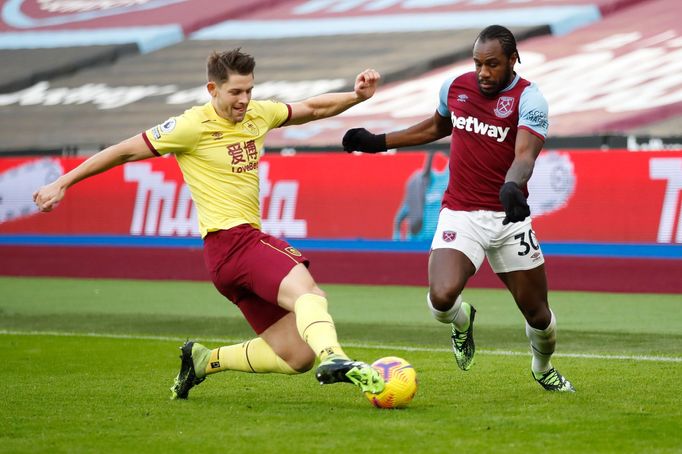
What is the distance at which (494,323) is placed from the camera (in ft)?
41.1

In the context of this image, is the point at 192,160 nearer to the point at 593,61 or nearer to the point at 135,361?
the point at 135,361

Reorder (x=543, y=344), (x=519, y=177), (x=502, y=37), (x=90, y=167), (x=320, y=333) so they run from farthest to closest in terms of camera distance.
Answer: (x=543, y=344), (x=502, y=37), (x=519, y=177), (x=90, y=167), (x=320, y=333)

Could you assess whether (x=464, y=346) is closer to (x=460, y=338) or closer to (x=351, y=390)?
(x=460, y=338)

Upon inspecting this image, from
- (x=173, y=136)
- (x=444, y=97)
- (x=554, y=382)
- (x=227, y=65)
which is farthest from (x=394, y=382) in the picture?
(x=444, y=97)

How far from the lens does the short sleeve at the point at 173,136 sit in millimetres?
7090

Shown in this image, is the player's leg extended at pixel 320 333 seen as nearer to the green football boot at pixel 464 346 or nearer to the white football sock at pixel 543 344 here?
the green football boot at pixel 464 346

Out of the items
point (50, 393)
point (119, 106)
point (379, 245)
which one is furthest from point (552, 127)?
point (50, 393)

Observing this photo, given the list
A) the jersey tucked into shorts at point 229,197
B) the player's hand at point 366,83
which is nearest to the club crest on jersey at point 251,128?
the jersey tucked into shorts at point 229,197

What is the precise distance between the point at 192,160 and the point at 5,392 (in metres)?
2.08

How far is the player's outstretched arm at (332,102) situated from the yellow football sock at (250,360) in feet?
4.51

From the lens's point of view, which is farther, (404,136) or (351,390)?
(404,136)

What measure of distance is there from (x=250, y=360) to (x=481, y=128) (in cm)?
197

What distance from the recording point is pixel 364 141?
8336mm

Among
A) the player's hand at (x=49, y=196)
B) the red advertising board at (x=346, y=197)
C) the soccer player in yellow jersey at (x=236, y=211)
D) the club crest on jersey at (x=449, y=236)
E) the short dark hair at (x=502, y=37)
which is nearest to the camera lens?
the player's hand at (x=49, y=196)
